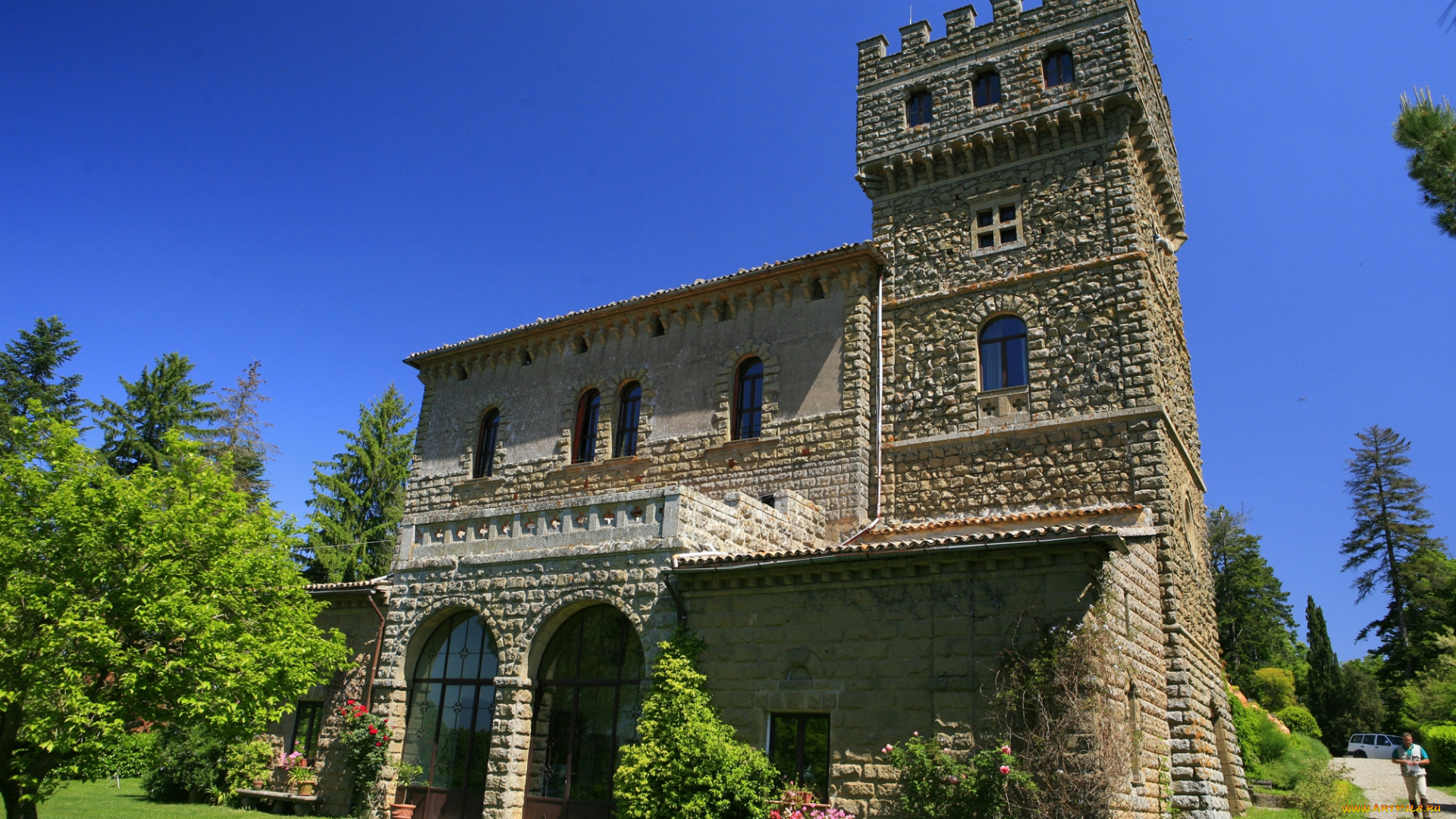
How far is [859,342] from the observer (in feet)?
61.8

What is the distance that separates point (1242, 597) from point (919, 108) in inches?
1328

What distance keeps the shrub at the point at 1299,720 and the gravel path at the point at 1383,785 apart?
446 cm

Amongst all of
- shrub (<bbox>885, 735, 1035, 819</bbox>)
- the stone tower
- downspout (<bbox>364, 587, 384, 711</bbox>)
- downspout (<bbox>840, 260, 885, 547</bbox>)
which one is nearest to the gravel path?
the stone tower

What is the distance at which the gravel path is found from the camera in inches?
816

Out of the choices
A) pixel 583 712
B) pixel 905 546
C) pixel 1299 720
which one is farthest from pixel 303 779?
pixel 1299 720

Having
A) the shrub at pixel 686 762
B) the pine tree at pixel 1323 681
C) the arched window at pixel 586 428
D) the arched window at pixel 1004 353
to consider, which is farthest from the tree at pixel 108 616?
the pine tree at pixel 1323 681

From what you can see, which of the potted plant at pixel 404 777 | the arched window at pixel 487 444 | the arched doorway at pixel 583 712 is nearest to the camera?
the arched doorway at pixel 583 712

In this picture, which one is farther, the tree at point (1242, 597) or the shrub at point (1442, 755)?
the tree at point (1242, 597)

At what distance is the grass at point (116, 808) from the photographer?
1647 centimetres

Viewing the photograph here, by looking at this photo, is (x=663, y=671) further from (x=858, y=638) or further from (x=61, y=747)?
(x=61, y=747)

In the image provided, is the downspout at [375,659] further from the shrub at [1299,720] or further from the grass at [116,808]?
the shrub at [1299,720]

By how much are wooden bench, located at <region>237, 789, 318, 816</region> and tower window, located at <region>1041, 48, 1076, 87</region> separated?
20543mm

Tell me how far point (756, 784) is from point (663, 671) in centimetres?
205

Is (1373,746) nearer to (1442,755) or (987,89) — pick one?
(1442,755)
